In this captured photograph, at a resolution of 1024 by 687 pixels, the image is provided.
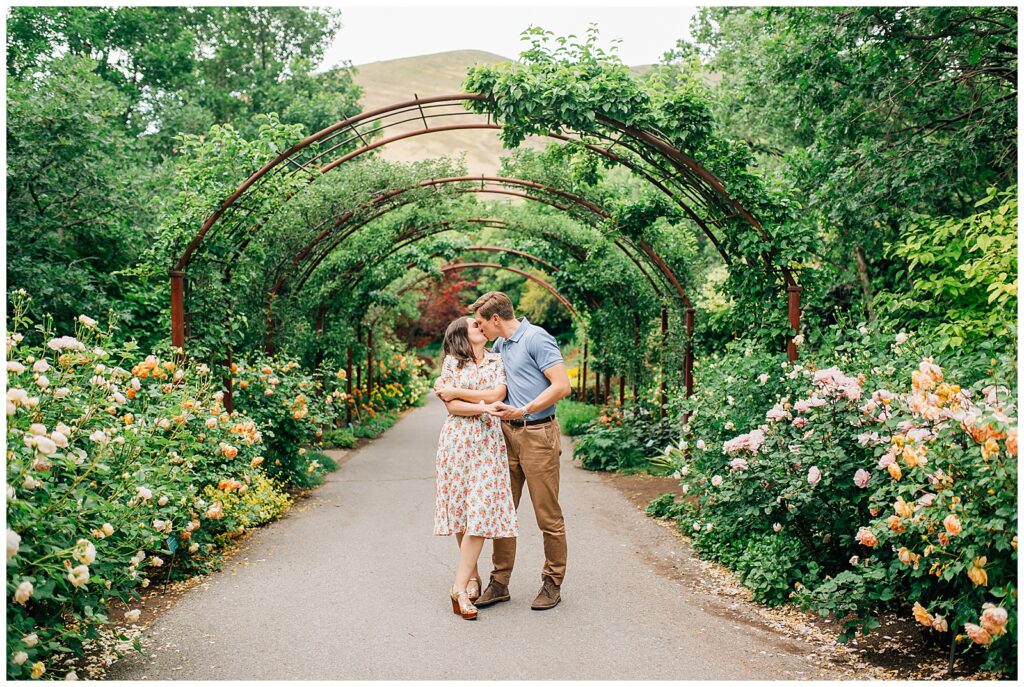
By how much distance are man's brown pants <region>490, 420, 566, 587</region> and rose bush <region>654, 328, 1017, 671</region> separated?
1.09 meters

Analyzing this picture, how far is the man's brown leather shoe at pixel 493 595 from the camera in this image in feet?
13.8

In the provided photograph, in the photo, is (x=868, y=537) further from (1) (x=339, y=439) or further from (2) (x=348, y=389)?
(2) (x=348, y=389)

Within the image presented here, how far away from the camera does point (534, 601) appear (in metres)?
4.20

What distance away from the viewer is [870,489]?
3.91 meters

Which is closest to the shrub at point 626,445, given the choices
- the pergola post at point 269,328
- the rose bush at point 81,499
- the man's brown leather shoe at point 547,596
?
the pergola post at point 269,328

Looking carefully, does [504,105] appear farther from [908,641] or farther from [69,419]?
[908,641]

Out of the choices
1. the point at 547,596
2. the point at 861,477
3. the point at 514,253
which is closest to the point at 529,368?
the point at 547,596

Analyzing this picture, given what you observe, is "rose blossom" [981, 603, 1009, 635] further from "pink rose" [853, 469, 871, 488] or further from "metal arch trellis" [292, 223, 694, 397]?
"metal arch trellis" [292, 223, 694, 397]

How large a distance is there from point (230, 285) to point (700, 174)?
4367mm

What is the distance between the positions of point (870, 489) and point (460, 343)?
2165 mm

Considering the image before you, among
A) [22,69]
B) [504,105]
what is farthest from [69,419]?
[22,69]

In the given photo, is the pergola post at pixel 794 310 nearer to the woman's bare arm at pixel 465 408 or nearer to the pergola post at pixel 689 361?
the pergola post at pixel 689 361

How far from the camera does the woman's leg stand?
411 centimetres

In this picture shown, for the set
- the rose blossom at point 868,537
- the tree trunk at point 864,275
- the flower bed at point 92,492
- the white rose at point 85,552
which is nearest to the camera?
the white rose at point 85,552
